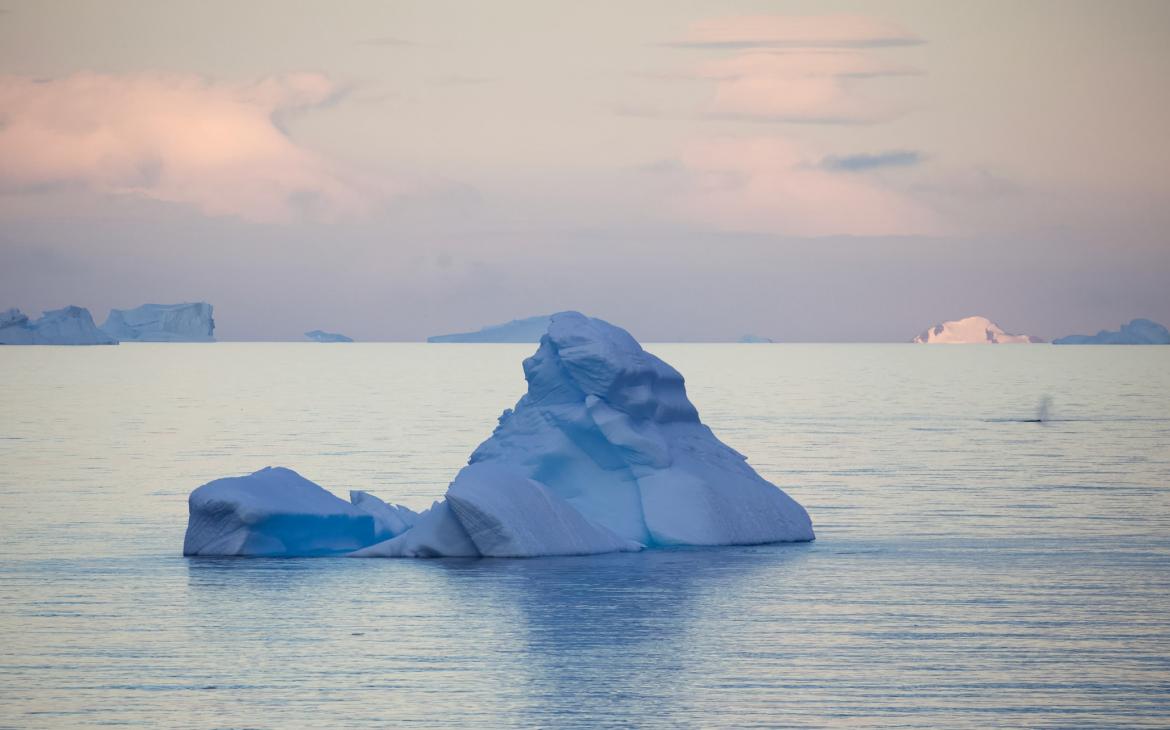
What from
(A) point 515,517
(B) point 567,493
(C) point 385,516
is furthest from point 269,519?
(B) point 567,493

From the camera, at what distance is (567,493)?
2886 cm

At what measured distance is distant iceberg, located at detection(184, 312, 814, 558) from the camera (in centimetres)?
2617

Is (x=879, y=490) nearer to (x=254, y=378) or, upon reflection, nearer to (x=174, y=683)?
(x=174, y=683)

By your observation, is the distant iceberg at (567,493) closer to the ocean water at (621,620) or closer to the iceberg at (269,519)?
the iceberg at (269,519)

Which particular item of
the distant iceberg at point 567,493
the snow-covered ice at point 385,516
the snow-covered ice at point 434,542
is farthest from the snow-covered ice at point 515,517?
the snow-covered ice at point 385,516

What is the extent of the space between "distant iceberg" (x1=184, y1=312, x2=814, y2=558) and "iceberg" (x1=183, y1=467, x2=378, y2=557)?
0.9 inches

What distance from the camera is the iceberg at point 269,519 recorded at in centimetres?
2614

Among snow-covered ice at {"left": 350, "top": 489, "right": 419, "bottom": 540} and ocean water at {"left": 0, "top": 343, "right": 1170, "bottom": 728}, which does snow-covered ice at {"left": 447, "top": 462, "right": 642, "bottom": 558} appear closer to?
ocean water at {"left": 0, "top": 343, "right": 1170, "bottom": 728}

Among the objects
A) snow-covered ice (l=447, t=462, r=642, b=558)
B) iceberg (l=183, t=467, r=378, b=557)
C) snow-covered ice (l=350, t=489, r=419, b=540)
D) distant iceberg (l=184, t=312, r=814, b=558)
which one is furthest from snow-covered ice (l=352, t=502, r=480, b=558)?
snow-covered ice (l=350, t=489, r=419, b=540)

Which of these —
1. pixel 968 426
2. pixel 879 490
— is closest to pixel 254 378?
pixel 968 426

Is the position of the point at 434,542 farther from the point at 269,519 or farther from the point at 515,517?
the point at 269,519

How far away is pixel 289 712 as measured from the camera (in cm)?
1659

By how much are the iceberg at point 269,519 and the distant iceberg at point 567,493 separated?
0.9 inches

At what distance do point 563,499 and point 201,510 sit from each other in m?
6.15
